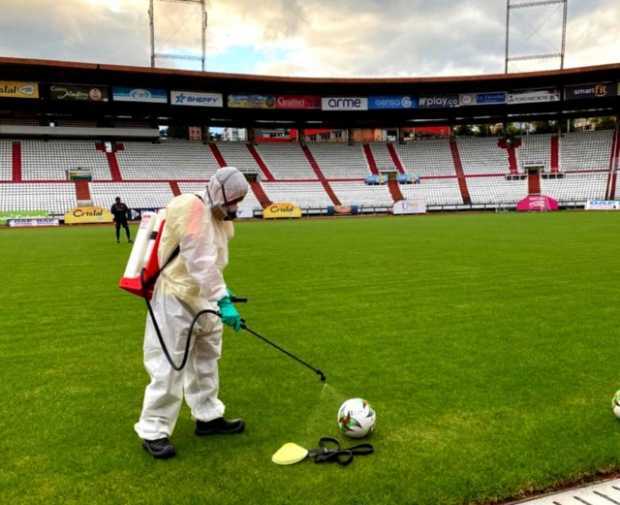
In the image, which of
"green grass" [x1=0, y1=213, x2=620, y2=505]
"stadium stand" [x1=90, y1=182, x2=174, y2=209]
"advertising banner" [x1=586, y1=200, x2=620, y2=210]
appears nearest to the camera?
"green grass" [x1=0, y1=213, x2=620, y2=505]

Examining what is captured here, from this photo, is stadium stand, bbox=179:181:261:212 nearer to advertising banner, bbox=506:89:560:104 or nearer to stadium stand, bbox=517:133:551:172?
advertising banner, bbox=506:89:560:104

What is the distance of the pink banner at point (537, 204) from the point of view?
135 feet

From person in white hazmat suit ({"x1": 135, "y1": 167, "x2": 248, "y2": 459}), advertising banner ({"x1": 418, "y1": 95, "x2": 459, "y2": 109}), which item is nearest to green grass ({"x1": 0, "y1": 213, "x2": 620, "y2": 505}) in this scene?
person in white hazmat suit ({"x1": 135, "y1": 167, "x2": 248, "y2": 459})

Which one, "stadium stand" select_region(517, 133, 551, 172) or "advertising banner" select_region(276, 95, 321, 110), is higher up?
"advertising banner" select_region(276, 95, 321, 110)

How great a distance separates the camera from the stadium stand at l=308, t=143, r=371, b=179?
160 ft

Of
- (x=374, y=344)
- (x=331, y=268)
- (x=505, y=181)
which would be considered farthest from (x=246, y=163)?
(x=374, y=344)

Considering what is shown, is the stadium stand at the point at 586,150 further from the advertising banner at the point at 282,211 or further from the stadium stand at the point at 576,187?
the advertising banner at the point at 282,211

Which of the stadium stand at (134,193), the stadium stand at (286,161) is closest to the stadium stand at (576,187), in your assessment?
the stadium stand at (286,161)

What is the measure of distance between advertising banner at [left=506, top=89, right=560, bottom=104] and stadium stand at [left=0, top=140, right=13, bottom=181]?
4288 centimetres

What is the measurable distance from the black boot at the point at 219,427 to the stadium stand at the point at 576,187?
4536 centimetres

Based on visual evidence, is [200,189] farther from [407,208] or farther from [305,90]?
[407,208]

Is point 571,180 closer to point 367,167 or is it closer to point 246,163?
point 367,167

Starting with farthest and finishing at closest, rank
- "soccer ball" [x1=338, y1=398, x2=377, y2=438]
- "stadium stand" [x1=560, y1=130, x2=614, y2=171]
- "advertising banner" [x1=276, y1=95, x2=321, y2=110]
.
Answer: "stadium stand" [x1=560, y1=130, x2=614, y2=171] < "advertising banner" [x1=276, y1=95, x2=321, y2=110] < "soccer ball" [x1=338, y1=398, x2=377, y2=438]

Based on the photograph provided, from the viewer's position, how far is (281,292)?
9320 mm
